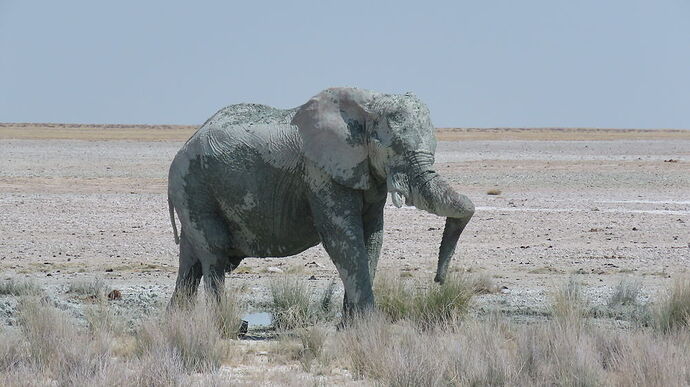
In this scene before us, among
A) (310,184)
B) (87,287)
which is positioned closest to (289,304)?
(310,184)

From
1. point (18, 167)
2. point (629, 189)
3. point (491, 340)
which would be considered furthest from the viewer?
point (18, 167)

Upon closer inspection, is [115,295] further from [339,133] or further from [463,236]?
[463,236]

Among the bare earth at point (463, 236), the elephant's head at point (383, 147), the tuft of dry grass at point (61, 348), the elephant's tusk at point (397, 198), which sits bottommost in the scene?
the bare earth at point (463, 236)

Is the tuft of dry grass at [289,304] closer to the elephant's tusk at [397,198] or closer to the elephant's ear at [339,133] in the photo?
the elephant's ear at [339,133]

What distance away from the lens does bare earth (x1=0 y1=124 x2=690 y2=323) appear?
16.2 m

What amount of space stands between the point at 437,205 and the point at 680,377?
106 inches

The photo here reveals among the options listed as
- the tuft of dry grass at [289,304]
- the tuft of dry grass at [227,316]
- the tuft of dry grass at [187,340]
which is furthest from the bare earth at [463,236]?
the tuft of dry grass at [187,340]

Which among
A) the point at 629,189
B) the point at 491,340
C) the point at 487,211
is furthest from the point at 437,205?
the point at 629,189

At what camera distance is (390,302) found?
12.6 meters

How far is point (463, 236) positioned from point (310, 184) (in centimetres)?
935

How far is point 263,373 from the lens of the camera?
10078 millimetres

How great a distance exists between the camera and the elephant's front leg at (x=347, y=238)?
11477mm

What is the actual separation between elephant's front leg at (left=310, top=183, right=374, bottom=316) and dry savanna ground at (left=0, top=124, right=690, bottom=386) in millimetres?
352

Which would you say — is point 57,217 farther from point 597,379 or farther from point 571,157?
point 571,157
